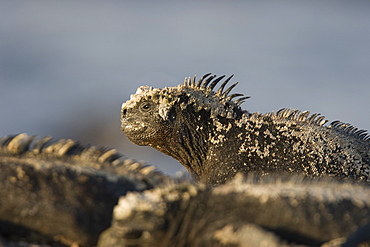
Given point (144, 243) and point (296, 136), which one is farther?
point (296, 136)

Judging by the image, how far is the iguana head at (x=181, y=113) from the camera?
9.58 m

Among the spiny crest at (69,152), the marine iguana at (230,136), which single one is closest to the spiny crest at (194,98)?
the marine iguana at (230,136)

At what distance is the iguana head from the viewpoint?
9578 millimetres

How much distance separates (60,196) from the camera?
4695 millimetres

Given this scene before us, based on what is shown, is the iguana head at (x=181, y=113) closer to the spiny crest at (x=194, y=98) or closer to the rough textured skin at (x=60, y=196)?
the spiny crest at (x=194, y=98)

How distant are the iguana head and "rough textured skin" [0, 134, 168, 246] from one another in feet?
15.0

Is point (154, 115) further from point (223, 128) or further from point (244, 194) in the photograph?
point (244, 194)

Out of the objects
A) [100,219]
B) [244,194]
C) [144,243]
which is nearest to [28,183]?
[100,219]

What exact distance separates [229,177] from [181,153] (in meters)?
1.25

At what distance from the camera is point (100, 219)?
15.2 ft

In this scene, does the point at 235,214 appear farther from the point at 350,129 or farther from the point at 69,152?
the point at 350,129

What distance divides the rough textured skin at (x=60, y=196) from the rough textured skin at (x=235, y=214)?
0.20 metres

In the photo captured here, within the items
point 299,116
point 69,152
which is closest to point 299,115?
point 299,116

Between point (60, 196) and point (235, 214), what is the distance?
1328 mm
